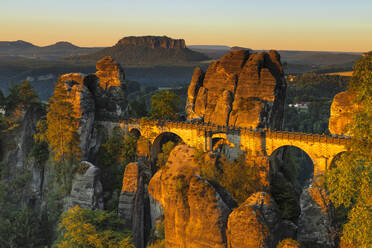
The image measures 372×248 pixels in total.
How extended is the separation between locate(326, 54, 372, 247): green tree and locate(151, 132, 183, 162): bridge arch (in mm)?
34002

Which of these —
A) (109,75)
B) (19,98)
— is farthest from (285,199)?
(19,98)

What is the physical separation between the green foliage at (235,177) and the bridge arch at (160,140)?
60.8 ft

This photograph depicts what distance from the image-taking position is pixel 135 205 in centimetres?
3869

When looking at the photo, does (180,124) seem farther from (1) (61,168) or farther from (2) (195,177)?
(2) (195,177)

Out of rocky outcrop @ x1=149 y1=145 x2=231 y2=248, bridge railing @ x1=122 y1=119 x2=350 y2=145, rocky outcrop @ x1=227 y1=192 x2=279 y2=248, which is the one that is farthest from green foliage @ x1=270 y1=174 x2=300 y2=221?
rocky outcrop @ x1=227 y1=192 x2=279 y2=248

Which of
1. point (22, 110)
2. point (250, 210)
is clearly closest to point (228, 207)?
point (250, 210)

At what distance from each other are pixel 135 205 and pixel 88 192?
5330mm

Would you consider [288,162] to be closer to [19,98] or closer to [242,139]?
[242,139]

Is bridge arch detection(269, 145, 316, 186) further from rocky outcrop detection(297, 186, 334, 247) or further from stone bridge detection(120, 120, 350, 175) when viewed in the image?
rocky outcrop detection(297, 186, 334, 247)

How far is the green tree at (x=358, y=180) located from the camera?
61.0 feet

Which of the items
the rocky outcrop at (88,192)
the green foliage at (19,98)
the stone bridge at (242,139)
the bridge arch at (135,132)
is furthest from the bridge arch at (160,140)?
the green foliage at (19,98)

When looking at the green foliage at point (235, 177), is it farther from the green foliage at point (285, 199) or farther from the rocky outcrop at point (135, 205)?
the rocky outcrop at point (135, 205)

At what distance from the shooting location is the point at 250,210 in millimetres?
18844

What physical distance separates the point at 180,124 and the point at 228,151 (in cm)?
768
